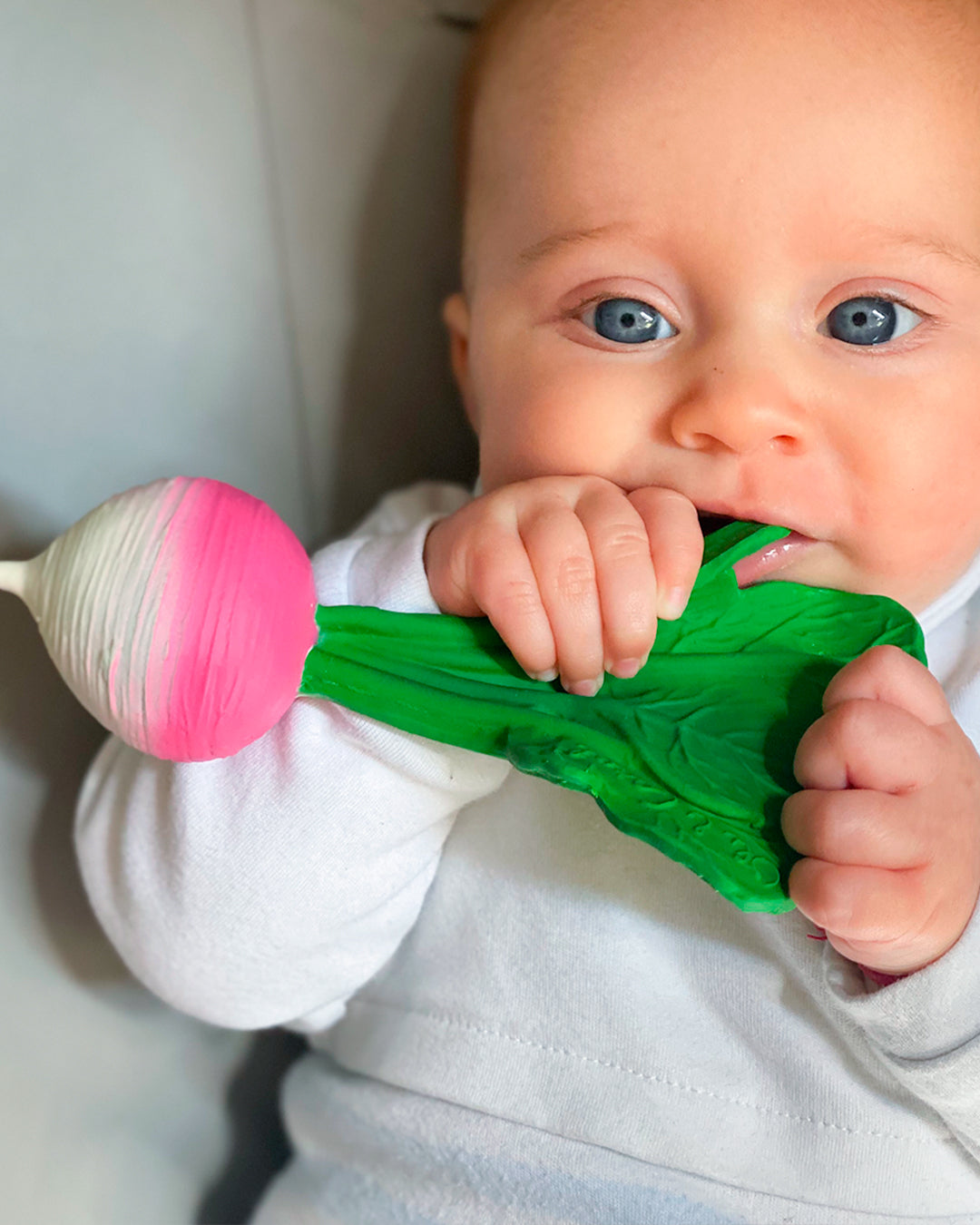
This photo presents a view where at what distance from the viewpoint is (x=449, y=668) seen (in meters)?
0.58

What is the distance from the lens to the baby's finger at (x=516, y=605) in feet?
1.82

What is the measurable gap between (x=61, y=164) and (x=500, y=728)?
42cm

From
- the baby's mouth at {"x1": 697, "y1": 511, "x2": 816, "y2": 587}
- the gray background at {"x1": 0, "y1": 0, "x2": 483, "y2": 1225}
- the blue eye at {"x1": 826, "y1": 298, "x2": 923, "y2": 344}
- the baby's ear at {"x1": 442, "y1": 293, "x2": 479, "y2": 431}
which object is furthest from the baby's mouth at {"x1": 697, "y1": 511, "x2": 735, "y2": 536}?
the gray background at {"x1": 0, "y1": 0, "x2": 483, "y2": 1225}

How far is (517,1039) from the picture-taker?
0.70m

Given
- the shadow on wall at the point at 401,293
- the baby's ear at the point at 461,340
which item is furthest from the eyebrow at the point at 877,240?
the shadow on wall at the point at 401,293

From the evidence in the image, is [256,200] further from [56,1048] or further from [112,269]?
[56,1048]

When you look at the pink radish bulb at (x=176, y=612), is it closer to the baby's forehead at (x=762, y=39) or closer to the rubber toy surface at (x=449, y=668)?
the rubber toy surface at (x=449, y=668)

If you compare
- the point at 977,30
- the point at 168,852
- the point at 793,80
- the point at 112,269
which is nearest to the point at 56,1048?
the point at 168,852

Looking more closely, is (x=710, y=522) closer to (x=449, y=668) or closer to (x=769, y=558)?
(x=769, y=558)

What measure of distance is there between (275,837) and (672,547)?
0.26 metres

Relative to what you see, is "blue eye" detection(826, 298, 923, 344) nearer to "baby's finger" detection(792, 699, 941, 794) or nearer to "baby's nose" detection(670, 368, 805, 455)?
"baby's nose" detection(670, 368, 805, 455)

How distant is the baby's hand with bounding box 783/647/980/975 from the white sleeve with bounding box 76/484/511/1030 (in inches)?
7.7

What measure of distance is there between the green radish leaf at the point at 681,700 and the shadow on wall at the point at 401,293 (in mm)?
379

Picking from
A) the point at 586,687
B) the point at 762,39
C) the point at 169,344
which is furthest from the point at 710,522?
the point at 169,344
